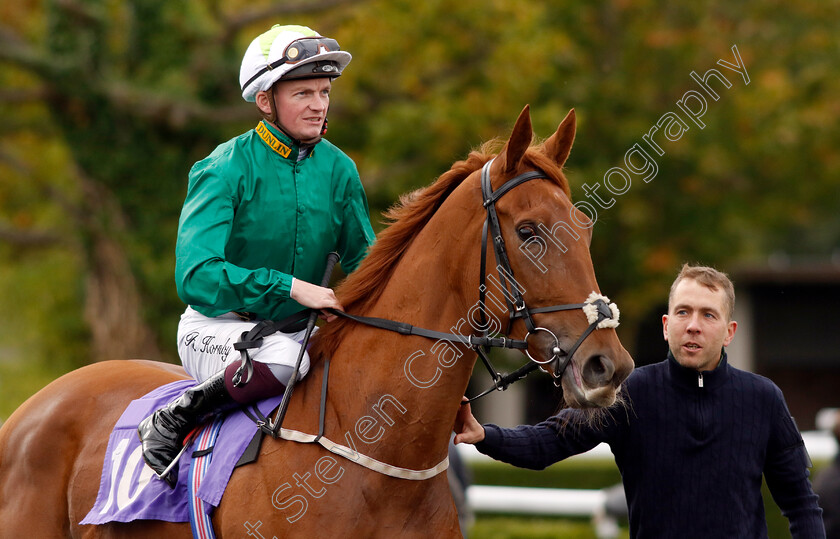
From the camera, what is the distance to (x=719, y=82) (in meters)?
16.4

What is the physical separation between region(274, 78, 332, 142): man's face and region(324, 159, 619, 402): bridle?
0.72m

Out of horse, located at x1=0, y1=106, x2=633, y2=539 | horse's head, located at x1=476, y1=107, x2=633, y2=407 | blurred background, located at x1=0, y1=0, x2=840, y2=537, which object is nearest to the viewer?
horse's head, located at x1=476, y1=107, x2=633, y2=407

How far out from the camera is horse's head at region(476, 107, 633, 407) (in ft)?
9.73

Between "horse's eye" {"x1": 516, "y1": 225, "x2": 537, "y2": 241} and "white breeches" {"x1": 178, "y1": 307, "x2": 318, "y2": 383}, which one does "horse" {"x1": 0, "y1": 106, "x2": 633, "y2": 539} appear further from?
"white breeches" {"x1": 178, "y1": 307, "x2": 318, "y2": 383}

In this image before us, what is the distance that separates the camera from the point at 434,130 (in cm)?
1328

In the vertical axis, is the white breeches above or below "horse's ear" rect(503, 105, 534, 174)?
below

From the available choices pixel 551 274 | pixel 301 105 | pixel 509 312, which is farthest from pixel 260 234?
pixel 551 274

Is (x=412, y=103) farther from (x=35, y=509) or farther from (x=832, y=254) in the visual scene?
(x=832, y=254)

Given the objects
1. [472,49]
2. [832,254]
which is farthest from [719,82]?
[832,254]

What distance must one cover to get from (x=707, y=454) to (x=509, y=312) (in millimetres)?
881

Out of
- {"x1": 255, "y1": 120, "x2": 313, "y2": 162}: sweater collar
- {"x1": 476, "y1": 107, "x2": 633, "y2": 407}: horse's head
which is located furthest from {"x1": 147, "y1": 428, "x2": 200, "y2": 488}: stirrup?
{"x1": 476, "y1": 107, "x2": 633, "y2": 407}: horse's head

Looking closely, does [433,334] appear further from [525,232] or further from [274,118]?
[274,118]

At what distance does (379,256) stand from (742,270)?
17.6 metres

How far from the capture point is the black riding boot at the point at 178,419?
11.3ft
